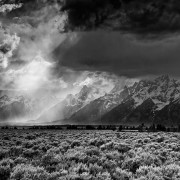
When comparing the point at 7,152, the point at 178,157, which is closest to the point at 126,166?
the point at 178,157

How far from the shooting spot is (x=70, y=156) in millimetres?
15461

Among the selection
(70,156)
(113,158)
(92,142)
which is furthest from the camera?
(92,142)

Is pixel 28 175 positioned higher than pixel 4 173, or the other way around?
pixel 28 175

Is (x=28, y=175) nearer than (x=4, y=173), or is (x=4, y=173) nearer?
(x=28, y=175)

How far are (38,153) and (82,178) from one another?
8.86 meters

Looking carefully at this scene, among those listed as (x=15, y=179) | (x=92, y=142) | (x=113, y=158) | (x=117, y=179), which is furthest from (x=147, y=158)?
(x=92, y=142)

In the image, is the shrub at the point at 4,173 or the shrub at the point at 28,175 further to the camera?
the shrub at the point at 4,173

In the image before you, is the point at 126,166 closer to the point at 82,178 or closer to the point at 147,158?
the point at 147,158

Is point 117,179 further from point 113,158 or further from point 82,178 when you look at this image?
point 113,158

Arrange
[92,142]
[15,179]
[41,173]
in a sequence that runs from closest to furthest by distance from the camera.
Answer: [15,179], [41,173], [92,142]

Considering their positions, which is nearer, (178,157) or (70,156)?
(70,156)

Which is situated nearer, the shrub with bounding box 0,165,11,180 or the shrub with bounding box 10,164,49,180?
the shrub with bounding box 10,164,49,180

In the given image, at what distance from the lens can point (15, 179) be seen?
9.91m

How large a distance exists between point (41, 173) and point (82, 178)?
A: 62.3 inches
